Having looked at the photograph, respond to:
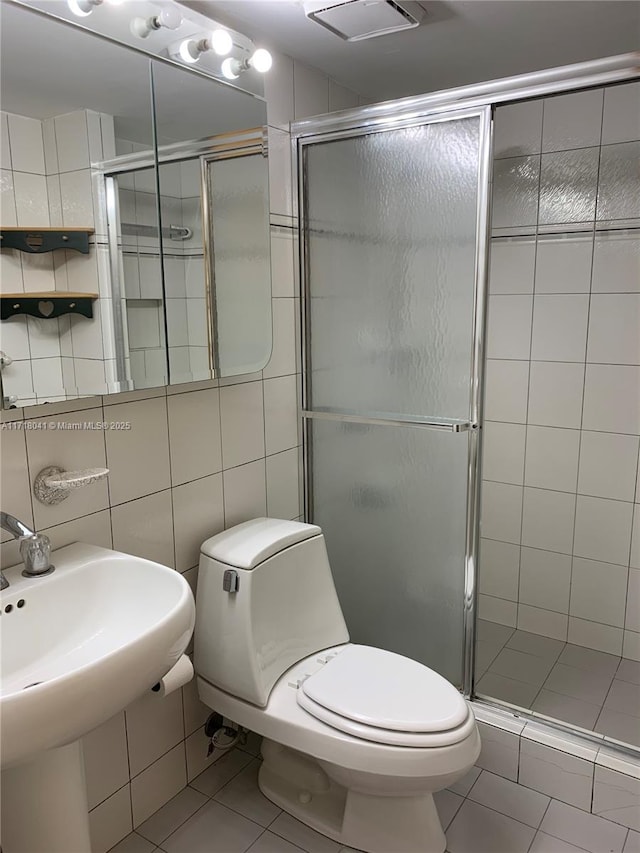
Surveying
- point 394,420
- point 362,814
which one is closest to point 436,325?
point 394,420

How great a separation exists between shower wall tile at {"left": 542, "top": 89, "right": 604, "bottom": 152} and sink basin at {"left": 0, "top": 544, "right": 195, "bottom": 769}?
2.01m

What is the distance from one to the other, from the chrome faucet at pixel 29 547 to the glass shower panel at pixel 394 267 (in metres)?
1.04

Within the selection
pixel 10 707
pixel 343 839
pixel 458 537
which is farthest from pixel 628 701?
pixel 10 707

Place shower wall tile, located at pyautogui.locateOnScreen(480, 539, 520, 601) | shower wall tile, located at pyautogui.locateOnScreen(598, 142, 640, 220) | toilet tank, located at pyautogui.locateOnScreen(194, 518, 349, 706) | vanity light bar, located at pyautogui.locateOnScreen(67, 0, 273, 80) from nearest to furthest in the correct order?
vanity light bar, located at pyautogui.locateOnScreen(67, 0, 273, 80)
toilet tank, located at pyautogui.locateOnScreen(194, 518, 349, 706)
shower wall tile, located at pyautogui.locateOnScreen(598, 142, 640, 220)
shower wall tile, located at pyautogui.locateOnScreen(480, 539, 520, 601)

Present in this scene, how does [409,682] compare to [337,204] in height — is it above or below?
below

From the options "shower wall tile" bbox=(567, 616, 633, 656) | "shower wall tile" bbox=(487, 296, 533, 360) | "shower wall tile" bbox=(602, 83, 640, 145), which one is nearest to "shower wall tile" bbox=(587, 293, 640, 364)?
"shower wall tile" bbox=(487, 296, 533, 360)

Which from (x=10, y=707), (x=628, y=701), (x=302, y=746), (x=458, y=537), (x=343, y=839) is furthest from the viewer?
(x=628, y=701)

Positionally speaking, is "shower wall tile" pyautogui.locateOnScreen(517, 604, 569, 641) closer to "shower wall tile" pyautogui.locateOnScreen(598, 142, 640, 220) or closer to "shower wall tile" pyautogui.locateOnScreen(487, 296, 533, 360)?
"shower wall tile" pyautogui.locateOnScreen(487, 296, 533, 360)

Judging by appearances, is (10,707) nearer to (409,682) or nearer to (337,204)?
(409,682)

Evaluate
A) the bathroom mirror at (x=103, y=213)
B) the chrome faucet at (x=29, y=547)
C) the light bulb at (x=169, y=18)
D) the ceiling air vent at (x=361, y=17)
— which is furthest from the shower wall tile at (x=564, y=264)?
the chrome faucet at (x=29, y=547)

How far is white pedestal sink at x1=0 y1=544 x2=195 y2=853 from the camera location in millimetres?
988

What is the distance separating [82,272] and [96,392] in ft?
0.83

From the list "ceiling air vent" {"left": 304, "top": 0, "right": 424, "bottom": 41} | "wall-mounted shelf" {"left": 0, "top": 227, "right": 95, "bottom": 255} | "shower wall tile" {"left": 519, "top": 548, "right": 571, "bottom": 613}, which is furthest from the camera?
"shower wall tile" {"left": 519, "top": 548, "right": 571, "bottom": 613}

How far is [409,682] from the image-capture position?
162 cm
